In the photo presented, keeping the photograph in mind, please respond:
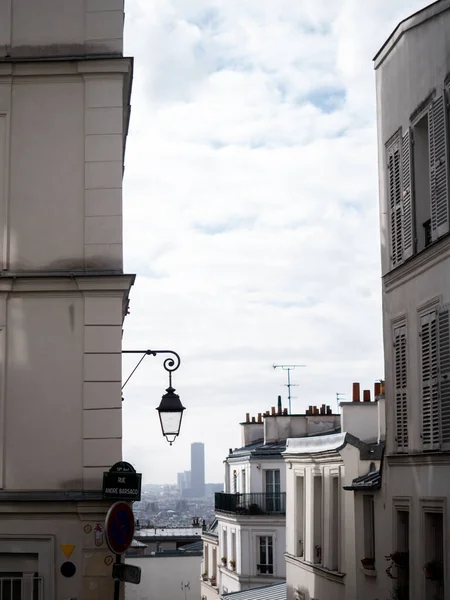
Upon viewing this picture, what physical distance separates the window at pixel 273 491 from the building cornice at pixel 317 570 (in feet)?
50.9

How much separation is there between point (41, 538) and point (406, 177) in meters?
7.84

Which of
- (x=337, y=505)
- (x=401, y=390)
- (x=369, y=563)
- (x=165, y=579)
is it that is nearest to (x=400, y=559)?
(x=369, y=563)

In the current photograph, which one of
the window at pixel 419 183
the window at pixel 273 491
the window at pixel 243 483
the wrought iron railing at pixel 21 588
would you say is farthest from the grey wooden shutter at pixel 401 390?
the window at pixel 243 483

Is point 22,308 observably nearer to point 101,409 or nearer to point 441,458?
point 101,409

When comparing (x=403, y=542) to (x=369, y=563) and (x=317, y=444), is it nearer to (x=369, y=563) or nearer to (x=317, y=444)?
(x=369, y=563)

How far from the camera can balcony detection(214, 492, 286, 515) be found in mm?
40750

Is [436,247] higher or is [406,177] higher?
[406,177]

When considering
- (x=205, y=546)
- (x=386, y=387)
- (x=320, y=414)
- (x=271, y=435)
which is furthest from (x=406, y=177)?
(x=205, y=546)

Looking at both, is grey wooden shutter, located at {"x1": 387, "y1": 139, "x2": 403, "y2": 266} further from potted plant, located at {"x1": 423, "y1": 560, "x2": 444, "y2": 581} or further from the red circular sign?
the red circular sign

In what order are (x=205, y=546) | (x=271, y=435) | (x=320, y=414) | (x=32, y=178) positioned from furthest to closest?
1. (x=205, y=546)
2. (x=271, y=435)
3. (x=320, y=414)
4. (x=32, y=178)

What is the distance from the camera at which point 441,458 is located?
14812 millimetres

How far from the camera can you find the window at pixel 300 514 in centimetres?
2438

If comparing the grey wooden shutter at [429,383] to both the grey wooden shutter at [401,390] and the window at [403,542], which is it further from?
the window at [403,542]

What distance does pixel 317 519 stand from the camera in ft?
75.4
